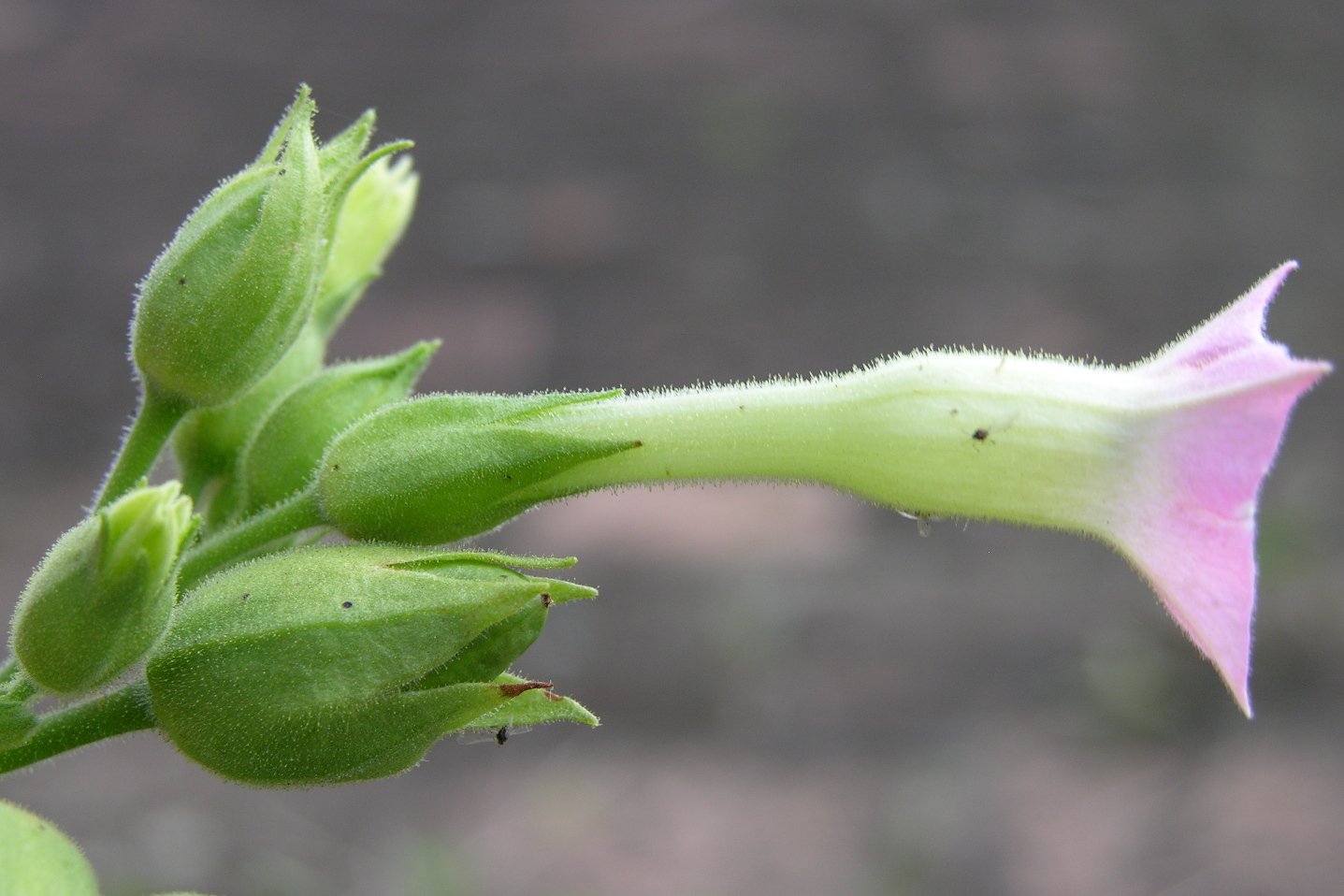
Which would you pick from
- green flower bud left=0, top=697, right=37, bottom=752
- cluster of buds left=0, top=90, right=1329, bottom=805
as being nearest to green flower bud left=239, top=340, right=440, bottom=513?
cluster of buds left=0, top=90, right=1329, bottom=805

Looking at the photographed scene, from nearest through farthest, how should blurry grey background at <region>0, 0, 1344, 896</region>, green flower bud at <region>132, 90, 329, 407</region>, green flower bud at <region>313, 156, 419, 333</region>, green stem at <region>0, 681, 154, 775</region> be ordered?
green stem at <region>0, 681, 154, 775</region>
green flower bud at <region>132, 90, 329, 407</region>
green flower bud at <region>313, 156, 419, 333</region>
blurry grey background at <region>0, 0, 1344, 896</region>

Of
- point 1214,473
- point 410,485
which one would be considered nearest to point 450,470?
point 410,485

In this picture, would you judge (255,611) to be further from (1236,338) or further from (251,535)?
(1236,338)

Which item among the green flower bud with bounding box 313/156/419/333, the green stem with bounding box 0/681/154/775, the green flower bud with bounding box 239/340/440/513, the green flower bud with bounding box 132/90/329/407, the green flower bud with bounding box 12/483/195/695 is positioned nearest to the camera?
the green flower bud with bounding box 12/483/195/695

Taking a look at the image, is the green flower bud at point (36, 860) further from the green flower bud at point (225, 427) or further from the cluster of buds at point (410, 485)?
the green flower bud at point (225, 427)

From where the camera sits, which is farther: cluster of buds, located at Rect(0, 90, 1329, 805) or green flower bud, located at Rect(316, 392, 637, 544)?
green flower bud, located at Rect(316, 392, 637, 544)

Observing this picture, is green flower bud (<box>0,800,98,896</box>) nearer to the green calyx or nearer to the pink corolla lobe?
the green calyx

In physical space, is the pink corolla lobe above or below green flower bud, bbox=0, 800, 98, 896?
above

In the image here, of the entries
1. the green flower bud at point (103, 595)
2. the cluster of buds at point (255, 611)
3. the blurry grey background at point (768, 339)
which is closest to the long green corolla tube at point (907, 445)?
the cluster of buds at point (255, 611)
